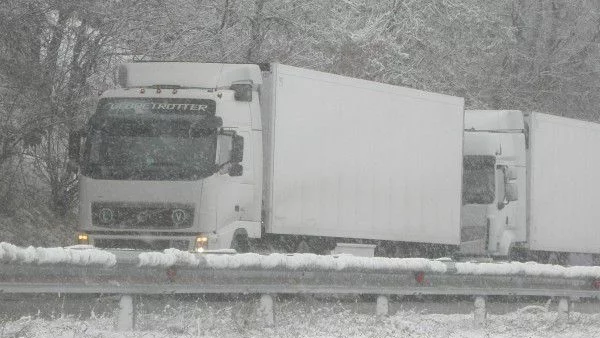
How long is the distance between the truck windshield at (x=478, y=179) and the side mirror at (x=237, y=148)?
8.49 metres

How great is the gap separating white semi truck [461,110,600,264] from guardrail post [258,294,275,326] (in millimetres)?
13426

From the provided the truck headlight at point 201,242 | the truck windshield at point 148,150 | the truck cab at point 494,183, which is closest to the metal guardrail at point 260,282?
the truck headlight at point 201,242

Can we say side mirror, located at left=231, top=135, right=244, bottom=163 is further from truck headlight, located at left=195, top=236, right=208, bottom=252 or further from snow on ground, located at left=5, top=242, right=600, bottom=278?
snow on ground, located at left=5, top=242, right=600, bottom=278

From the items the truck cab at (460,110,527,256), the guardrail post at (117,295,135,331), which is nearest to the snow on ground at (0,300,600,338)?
the guardrail post at (117,295,135,331)

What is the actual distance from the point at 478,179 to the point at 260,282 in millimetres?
13790

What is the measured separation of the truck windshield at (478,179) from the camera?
84.1 ft

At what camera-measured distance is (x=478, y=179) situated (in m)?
25.8

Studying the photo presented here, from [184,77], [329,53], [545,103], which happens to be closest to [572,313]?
[184,77]

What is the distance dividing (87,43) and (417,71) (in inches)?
608

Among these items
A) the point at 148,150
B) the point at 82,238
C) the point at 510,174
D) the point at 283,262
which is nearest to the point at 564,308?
the point at 283,262

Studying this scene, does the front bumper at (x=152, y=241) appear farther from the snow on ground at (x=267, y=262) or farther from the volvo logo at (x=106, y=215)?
the snow on ground at (x=267, y=262)

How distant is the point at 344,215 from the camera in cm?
2097

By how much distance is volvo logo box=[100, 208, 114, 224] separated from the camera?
18.3 metres

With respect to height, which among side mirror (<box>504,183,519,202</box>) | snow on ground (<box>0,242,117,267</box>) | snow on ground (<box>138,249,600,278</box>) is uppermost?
side mirror (<box>504,183,519,202</box>)
